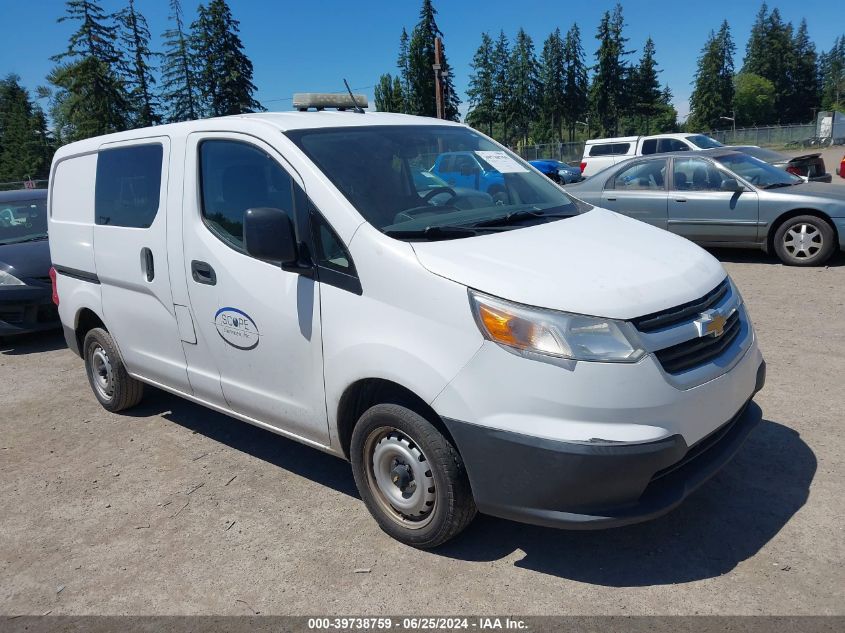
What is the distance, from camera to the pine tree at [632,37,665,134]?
81.3 metres

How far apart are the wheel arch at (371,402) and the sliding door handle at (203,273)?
3.57 feet

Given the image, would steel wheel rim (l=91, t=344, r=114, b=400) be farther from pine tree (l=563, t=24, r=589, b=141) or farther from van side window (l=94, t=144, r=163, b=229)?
pine tree (l=563, t=24, r=589, b=141)

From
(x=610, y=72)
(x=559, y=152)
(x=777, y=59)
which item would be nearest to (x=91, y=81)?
(x=559, y=152)

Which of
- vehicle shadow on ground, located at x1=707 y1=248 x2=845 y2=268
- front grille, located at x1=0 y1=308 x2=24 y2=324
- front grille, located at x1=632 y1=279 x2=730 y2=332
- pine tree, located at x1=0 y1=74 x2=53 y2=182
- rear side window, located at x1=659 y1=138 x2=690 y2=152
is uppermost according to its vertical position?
pine tree, located at x1=0 y1=74 x2=53 y2=182

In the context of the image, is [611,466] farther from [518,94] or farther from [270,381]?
[518,94]

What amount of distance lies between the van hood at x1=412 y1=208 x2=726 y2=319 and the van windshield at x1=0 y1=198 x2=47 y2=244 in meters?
7.14

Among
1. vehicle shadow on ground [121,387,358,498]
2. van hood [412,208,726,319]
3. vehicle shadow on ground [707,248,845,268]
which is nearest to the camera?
van hood [412,208,726,319]

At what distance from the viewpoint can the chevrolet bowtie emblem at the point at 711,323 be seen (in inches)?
107

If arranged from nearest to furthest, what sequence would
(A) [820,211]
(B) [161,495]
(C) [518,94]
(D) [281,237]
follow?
(D) [281,237] < (B) [161,495] < (A) [820,211] < (C) [518,94]

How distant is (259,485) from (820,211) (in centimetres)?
766

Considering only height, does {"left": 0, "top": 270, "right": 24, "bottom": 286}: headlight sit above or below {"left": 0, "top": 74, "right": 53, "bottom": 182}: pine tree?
below

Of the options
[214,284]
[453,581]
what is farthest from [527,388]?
[214,284]

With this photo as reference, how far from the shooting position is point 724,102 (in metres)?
92.2

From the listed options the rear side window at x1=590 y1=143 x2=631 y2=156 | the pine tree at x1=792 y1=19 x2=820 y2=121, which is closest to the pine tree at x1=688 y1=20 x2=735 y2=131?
the pine tree at x1=792 y1=19 x2=820 y2=121
